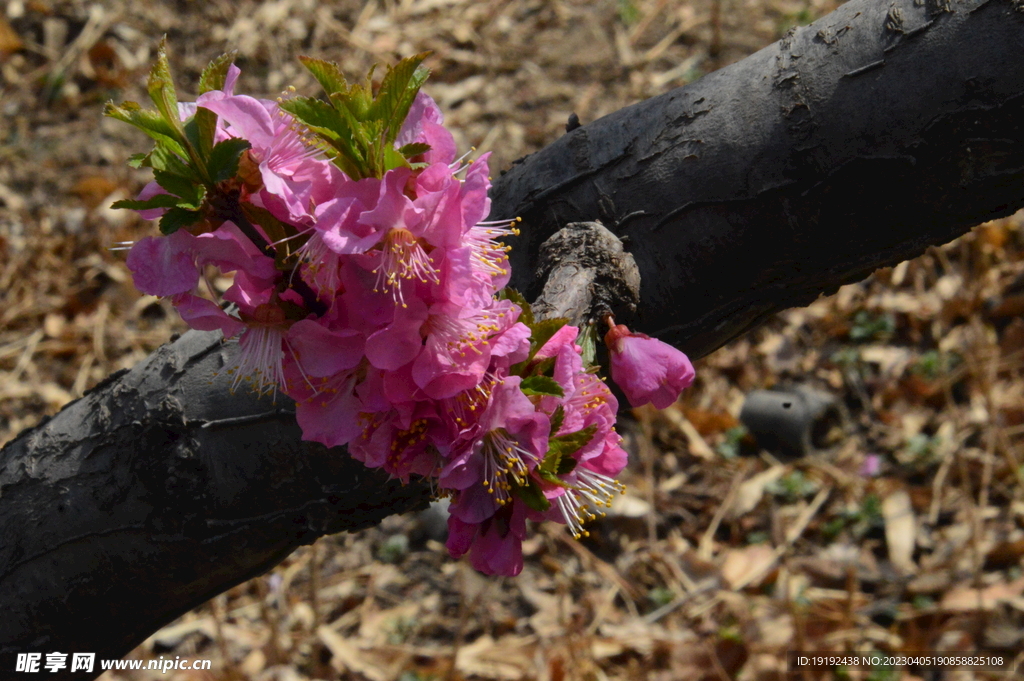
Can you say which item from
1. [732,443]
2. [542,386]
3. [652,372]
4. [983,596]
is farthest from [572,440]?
[732,443]

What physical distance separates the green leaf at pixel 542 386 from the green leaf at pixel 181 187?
45 centimetres

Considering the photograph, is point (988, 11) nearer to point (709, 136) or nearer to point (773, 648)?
point (709, 136)

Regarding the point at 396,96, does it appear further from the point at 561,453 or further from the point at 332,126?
the point at 561,453

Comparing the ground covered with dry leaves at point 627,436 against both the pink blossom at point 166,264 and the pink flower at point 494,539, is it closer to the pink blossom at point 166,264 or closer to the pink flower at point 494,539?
the pink flower at point 494,539

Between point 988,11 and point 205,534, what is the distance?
1.57m

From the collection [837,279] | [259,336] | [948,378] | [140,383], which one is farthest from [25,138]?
[948,378]

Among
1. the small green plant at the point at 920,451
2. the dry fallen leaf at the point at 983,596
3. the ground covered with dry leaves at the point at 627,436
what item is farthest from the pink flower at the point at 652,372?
the small green plant at the point at 920,451

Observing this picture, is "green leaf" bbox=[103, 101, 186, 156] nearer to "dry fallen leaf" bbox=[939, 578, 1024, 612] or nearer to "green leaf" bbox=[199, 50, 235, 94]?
"green leaf" bbox=[199, 50, 235, 94]

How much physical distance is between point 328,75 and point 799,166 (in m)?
0.80

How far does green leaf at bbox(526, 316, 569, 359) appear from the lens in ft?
3.52

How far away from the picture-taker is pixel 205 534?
146cm

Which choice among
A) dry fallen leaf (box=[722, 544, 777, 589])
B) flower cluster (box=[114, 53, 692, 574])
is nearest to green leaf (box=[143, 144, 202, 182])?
flower cluster (box=[114, 53, 692, 574])

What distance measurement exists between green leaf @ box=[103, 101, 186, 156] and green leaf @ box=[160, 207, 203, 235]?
0.23 ft

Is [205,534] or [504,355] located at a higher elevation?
[504,355]
